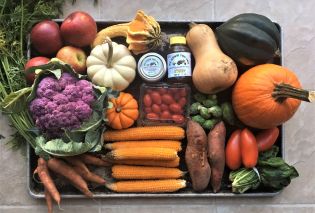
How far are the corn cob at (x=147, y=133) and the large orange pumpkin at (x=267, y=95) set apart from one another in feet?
0.59

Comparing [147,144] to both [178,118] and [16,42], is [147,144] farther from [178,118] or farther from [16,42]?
[16,42]

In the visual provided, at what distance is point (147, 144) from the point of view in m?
1.37

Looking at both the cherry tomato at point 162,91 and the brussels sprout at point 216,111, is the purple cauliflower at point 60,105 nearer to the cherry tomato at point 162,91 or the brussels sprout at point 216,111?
the cherry tomato at point 162,91

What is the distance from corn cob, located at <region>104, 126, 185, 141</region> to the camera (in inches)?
53.6

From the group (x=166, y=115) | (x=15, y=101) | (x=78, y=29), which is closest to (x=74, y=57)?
(x=78, y=29)

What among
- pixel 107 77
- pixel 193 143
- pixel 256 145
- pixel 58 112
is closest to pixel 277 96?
pixel 256 145

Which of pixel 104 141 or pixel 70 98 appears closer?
pixel 70 98

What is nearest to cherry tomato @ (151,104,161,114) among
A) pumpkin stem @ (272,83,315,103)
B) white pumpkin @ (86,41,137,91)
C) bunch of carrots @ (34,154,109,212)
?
white pumpkin @ (86,41,137,91)

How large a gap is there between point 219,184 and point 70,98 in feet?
1.53

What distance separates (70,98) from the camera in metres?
1.28

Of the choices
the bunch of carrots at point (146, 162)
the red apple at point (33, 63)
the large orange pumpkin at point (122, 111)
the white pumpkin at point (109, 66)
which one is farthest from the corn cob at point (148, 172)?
the red apple at point (33, 63)

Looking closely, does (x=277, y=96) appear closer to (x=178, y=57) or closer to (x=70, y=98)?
(x=178, y=57)

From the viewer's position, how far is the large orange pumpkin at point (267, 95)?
1275 mm

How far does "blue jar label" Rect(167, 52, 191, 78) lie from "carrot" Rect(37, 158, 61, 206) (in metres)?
0.42
